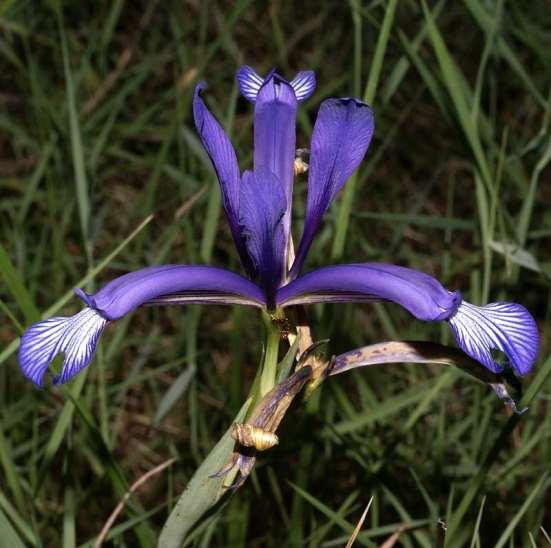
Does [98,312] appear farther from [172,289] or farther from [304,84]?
[304,84]

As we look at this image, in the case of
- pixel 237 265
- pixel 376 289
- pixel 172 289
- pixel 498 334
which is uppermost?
pixel 172 289

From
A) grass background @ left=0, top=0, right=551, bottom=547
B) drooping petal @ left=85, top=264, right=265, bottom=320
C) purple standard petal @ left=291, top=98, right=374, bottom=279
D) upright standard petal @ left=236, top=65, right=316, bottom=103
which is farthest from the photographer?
grass background @ left=0, top=0, right=551, bottom=547

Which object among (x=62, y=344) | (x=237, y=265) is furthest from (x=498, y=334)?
(x=237, y=265)

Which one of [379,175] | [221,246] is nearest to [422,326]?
[221,246]

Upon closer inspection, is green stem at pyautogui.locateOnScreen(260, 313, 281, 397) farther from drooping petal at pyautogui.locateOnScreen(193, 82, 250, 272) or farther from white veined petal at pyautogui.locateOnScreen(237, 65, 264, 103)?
white veined petal at pyautogui.locateOnScreen(237, 65, 264, 103)

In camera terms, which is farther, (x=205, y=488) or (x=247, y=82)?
(x=247, y=82)

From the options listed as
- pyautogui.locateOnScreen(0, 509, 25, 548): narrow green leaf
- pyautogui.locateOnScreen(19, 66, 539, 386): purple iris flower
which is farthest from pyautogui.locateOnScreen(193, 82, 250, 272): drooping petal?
pyautogui.locateOnScreen(0, 509, 25, 548): narrow green leaf

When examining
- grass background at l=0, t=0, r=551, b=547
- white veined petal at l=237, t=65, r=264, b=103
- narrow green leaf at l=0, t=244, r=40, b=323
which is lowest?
grass background at l=0, t=0, r=551, b=547
